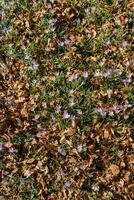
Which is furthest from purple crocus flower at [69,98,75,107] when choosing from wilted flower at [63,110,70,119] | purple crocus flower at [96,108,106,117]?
purple crocus flower at [96,108,106,117]

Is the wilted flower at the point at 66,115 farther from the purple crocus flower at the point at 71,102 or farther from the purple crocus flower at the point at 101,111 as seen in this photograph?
the purple crocus flower at the point at 101,111

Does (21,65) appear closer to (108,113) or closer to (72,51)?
(72,51)

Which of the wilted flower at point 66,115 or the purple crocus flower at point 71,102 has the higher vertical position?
the purple crocus flower at point 71,102

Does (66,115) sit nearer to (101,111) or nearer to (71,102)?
(71,102)

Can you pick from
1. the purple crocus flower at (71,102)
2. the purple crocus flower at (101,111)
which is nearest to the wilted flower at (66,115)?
the purple crocus flower at (71,102)

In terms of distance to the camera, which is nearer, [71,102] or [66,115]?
[66,115]

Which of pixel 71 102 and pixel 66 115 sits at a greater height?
pixel 71 102

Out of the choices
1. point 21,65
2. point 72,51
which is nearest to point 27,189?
point 21,65

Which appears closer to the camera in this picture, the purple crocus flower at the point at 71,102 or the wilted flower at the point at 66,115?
the wilted flower at the point at 66,115

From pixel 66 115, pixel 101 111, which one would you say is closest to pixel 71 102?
pixel 66 115

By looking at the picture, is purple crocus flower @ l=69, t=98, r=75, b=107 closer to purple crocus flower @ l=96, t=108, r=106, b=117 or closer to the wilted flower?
the wilted flower

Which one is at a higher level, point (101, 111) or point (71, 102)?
point (71, 102)
